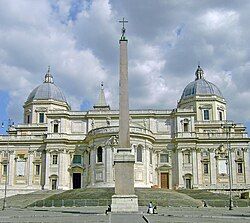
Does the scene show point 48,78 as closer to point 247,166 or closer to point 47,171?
point 47,171

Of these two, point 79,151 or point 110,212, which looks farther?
point 79,151

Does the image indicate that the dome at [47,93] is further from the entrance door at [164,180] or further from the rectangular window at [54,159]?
the entrance door at [164,180]

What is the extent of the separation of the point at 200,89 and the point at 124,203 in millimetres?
50330

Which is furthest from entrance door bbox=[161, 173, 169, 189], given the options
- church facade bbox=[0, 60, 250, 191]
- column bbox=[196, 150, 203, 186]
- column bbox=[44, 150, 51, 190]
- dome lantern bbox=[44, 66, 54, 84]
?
dome lantern bbox=[44, 66, 54, 84]

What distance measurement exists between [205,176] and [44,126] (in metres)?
28.4

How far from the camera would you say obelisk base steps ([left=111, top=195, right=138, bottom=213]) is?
2928 centimetres

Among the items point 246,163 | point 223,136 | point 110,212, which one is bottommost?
point 110,212

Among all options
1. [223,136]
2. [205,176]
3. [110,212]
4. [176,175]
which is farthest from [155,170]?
[110,212]

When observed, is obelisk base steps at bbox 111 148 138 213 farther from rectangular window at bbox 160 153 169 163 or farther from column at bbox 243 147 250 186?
column at bbox 243 147 250 186

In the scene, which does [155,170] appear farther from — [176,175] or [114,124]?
[114,124]

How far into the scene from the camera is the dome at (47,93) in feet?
254

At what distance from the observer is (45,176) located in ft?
221

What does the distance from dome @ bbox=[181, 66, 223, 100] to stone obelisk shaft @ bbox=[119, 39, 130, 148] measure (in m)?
44.1

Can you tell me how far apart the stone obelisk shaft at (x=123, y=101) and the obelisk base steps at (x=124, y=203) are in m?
3.57
